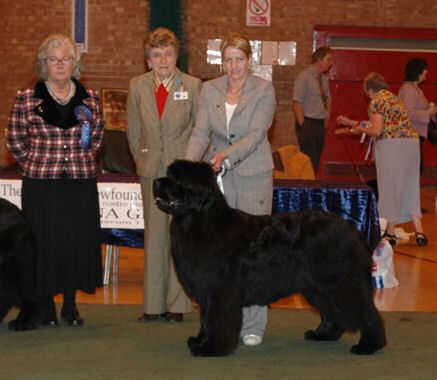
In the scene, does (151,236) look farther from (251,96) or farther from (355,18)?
(355,18)

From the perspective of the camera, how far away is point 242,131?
468 centimetres

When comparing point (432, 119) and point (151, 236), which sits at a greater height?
point (432, 119)

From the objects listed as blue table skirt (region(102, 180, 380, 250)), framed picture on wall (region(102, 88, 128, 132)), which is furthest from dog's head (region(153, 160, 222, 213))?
framed picture on wall (region(102, 88, 128, 132))

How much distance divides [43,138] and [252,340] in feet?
6.10

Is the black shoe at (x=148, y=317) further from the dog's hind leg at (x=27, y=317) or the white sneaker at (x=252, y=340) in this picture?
the white sneaker at (x=252, y=340)

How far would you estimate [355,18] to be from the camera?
43.1ft

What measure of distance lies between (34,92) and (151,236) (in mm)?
1235

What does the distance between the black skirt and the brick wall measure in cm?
802

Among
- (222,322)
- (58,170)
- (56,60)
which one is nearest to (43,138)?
(58,170)

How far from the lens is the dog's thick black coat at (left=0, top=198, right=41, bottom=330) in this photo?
15.9 feet

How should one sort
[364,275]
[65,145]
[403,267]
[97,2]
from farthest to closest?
1. [97,2]
2. [403,267]
3. [65,145]
4. [364,275]

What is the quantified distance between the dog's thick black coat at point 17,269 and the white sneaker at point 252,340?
1.38 metres

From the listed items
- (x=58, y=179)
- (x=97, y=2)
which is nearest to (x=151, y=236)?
(x=58, y=179)

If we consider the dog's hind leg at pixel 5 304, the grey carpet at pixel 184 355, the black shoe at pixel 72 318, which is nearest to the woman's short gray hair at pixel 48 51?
the dog's hind leg at pixel 5 304
